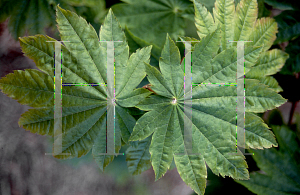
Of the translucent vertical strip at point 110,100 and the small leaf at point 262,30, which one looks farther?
the small leaf at point 262,30

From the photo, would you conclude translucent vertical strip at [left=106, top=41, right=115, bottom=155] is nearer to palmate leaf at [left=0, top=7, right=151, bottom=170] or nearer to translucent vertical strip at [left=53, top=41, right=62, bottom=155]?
palmate leaf at [left=0, top=7, right=151, bottom=170]

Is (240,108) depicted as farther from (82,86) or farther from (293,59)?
(293,59)

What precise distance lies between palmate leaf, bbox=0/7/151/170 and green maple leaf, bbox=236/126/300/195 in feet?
3.14

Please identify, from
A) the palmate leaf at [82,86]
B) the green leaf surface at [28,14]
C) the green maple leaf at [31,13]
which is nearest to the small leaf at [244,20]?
the palmate leaf at [82,86]

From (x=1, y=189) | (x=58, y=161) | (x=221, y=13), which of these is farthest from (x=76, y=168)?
(x=221, y=13)

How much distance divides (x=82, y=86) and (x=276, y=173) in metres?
1.26

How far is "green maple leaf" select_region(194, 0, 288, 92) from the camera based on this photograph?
80cm

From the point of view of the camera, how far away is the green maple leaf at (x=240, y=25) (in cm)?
80

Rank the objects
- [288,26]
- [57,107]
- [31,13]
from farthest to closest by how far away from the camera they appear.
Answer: [288,26] < [31,13] < [57,107]

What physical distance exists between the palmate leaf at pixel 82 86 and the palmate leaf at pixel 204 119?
0.08 m

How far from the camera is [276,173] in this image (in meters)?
1.25

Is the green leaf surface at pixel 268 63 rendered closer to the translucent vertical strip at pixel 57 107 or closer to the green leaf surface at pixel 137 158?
the green leaf surface at pixel 137 158

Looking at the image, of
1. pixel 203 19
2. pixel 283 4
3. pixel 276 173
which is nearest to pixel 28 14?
pixel 203 19

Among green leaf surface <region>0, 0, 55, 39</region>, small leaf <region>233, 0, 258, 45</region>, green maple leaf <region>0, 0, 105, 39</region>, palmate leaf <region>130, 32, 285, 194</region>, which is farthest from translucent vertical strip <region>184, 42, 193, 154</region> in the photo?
green leaf surface <region>0, 0, 55, 39</region>
